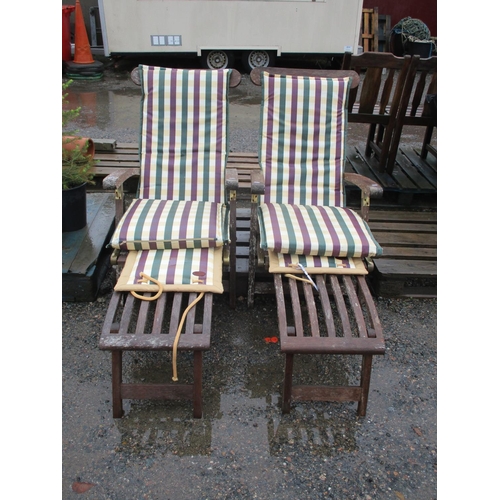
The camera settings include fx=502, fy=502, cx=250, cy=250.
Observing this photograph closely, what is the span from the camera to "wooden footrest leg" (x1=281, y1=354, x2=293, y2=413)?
8.03 ft

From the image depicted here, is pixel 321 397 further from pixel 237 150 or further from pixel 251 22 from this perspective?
pixel 251 22

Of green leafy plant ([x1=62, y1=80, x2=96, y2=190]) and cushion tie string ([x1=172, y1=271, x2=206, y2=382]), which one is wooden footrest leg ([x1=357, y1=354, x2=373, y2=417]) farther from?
green leafy plant ([x1=62, y1=80, x2=96, y2=190])

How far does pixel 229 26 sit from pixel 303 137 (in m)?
5.47

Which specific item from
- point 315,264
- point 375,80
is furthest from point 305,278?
point 375,80

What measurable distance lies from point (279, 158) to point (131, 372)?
1.71 m

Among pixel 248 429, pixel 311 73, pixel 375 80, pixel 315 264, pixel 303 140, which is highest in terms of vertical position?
pixel 311 73

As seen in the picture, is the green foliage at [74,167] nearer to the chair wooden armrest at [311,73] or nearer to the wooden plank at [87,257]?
the wooden plank at [87,257]

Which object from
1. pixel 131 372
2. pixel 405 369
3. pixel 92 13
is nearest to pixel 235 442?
pixel 131 372

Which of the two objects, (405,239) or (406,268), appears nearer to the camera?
(406,268)

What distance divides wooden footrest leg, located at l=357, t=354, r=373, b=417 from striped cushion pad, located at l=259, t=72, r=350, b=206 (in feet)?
4.19

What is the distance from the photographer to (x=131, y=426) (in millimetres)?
2439

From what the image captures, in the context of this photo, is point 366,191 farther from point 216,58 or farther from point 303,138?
point 216,58

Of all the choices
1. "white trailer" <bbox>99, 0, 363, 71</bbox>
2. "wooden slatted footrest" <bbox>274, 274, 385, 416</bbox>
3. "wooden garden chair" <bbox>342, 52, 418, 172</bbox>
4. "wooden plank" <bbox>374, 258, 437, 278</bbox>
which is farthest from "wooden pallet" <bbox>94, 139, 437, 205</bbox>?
"white trailer" <bbox>99, 0, 363, 71</bbox>

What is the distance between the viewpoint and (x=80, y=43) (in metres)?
8.70
